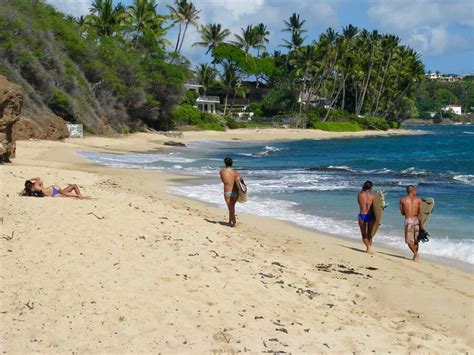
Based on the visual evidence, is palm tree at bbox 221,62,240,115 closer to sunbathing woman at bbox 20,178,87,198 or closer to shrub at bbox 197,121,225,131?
shrub at bbox 197,121,225,131

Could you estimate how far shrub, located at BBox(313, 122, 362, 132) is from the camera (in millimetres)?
80375

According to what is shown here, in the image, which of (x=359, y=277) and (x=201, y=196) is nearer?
(x=359, y=277)

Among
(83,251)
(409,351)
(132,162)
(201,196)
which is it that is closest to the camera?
(409,351)

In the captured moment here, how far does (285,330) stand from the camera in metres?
5.51

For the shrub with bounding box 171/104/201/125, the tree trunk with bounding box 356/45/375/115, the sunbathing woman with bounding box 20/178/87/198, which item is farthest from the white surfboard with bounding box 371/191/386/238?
the tree trunk with bounding box 356/45/375/115

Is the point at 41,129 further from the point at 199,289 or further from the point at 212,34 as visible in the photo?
the point at 212,34

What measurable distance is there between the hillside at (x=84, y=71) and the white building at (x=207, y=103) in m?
19.4

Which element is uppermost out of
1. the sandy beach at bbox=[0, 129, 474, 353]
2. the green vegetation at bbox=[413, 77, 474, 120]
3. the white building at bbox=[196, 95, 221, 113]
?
the green vegetation at bbox=[413, 77, 474, 120]

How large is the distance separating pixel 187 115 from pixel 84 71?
57.5 ft

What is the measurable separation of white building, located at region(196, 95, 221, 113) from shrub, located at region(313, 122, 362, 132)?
14278mm

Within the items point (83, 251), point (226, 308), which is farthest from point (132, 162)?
point (226, 308)

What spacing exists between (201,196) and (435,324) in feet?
33.3

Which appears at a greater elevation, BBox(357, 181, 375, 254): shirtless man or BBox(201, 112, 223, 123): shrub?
BBox(201, 112, 223, 123): shrub

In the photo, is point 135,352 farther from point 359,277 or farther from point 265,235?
point 265,235
